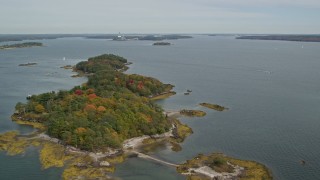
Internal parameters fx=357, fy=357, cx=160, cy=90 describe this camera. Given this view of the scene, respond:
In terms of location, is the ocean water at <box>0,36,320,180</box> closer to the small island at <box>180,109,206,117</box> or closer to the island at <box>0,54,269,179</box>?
the small island at <box>180,109,206,117</box>

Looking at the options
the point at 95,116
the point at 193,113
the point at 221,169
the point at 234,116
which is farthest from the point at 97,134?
the point at 234,116

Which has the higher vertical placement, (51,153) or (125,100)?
(125,100)

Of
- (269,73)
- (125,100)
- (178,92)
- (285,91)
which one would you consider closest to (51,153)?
(125,100)

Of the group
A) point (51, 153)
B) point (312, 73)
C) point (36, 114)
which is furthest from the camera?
point (312, 73)

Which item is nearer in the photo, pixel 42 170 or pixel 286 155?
pixel 42 170

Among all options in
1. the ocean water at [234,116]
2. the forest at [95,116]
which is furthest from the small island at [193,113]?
the forest at [95,116]

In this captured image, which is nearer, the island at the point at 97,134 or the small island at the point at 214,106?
→ the island at the point at 97,134

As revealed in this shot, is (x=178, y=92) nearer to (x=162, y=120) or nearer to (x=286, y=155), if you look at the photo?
(x=162, y=120)

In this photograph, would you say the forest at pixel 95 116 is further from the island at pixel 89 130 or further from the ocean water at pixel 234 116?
the ocean water at pixel 234 116

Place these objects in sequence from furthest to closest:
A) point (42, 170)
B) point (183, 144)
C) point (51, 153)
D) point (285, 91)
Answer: point (285, 91), point (183, 144), point (51, 153), point (42, 170)
